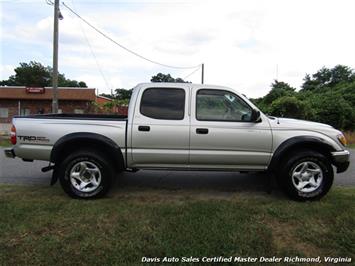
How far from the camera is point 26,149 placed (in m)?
5.10

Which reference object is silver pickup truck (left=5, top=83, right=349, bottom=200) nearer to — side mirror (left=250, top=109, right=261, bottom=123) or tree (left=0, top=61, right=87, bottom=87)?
side mirror (left=250, top=109, right=261, bottom=123)

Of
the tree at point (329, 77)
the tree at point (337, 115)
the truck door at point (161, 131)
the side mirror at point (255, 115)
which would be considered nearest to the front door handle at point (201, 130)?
the truck door at point (161, 131)

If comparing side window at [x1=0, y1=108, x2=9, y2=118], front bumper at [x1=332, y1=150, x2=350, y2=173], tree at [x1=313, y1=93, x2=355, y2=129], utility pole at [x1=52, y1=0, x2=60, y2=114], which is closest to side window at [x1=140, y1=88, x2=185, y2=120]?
front bumper at [x1=332, y1=150, x2=350, y2=173]

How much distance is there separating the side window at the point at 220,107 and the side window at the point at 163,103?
0.95 ft

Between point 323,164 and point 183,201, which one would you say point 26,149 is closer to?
point 183,201

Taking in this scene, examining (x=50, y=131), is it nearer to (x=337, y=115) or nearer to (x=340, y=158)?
(x=340, y=158)

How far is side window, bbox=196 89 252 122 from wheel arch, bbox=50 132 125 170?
1.40 metres

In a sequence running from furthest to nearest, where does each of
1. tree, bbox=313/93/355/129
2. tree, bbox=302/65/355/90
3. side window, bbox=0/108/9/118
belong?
1. tree, bbox=302/65/355/90
2. side window, bbox=0/108/9/118
3. tree, bbox=313/93/355/129

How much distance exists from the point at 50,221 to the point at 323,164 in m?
4.09

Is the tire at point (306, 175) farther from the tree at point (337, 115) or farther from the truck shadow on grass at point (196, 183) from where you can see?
the tree at point (337, 115)

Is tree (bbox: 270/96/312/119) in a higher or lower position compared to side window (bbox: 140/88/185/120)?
higher

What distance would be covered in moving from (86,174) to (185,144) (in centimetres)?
164

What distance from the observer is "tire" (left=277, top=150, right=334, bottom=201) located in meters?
5.01

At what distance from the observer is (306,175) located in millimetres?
5078
